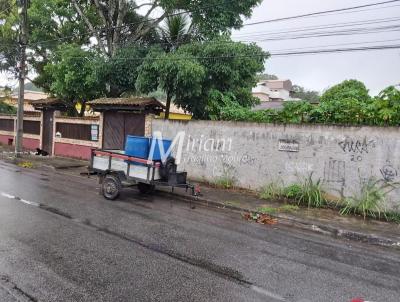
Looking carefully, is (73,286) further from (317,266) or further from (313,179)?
(313,179)

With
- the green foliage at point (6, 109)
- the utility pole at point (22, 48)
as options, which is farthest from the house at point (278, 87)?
the utility pole at point (22, 48)

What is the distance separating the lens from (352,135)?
1052 cm

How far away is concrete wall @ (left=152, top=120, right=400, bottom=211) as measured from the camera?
398 inches

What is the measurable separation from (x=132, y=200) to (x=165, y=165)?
1.39 meters

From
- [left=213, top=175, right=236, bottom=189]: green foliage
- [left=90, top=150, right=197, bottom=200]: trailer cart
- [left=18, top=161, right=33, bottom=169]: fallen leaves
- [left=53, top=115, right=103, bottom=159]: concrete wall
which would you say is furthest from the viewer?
[left=53, top=115, right=103, bottom=159]: concrete wall

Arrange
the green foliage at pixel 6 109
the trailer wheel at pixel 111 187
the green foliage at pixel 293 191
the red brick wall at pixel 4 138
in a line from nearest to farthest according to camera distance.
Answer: the trailer wheel at pixel 111 187 → the green foliage at pixel 293 191 → the red brick wall at pixel 4 138 → the green foliage at pixel 6 109

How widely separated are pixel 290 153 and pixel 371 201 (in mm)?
2838

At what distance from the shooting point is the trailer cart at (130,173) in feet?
32.9

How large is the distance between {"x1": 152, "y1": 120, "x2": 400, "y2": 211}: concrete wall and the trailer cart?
121 inches

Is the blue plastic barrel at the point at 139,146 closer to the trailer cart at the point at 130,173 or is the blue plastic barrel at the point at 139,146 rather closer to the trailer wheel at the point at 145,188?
the trailer cart at the point at 130,173

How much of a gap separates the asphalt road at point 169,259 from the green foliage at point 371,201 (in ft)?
7.99

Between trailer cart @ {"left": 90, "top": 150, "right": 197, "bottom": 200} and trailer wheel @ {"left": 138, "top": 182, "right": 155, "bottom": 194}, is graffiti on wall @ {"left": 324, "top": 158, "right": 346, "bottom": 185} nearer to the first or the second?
trailer cart @ {"left": 90, "top": 150, "right": 197, "bottom": 200}

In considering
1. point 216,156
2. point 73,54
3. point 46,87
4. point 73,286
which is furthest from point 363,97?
point 46,87

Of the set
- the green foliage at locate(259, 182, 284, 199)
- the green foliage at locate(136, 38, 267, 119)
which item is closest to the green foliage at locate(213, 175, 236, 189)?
the green foliage at locate(259, 182, 284, 199)
